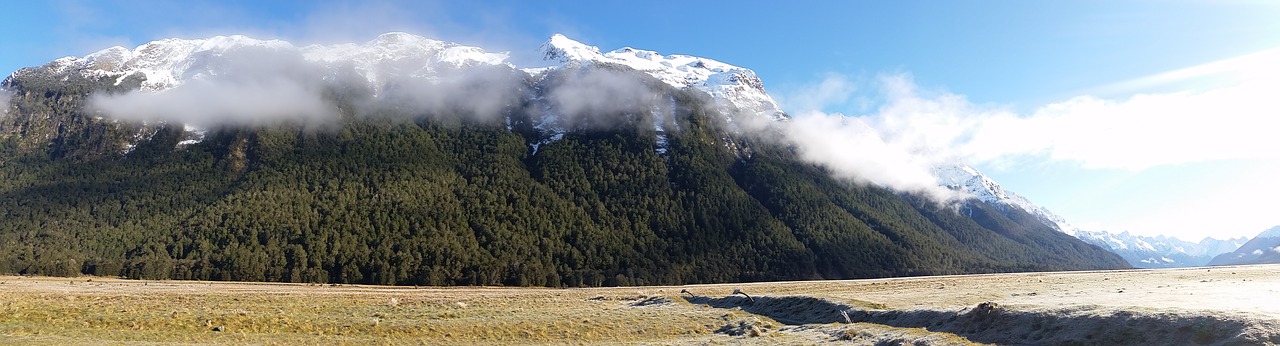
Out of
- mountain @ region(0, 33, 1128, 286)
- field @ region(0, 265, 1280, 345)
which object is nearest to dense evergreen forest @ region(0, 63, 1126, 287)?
mountain @ region(0, 33, 1128, 286)

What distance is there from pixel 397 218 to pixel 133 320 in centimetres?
12375

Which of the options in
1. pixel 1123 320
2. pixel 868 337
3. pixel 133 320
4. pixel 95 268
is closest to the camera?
pixel 1123 320

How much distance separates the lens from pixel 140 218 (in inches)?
5566

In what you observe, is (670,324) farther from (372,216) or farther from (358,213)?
(358,213)

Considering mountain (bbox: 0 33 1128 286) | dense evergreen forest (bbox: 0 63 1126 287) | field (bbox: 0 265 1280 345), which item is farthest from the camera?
mountain (bbox: 0 33 1128 286)

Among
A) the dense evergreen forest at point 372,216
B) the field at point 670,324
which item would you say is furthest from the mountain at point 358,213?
the field at point 670,324

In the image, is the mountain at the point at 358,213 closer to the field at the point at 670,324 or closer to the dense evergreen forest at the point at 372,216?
the dense evergreen forest at the point at 372,216

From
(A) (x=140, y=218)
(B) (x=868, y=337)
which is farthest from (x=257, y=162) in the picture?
(B) (x=868, y=337)

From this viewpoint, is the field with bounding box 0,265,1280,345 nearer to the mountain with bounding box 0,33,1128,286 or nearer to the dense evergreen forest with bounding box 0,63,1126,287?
the mountain with bounding box 0,33,1128,286

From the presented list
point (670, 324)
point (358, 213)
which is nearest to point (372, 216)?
point (358, 213)

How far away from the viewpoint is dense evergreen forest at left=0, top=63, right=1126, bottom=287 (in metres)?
129

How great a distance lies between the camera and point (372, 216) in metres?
152

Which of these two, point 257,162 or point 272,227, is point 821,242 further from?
point 257,162

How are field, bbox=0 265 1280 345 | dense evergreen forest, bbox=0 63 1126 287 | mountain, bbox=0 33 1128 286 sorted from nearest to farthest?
1. field, bbox=0 265 1280 345
2. dense evergreen forest, bbox=0 63 1126 287
3. mountain, bbox=0 33 1128 286
